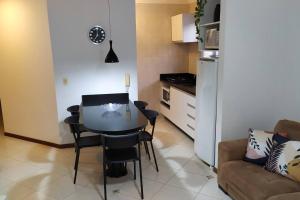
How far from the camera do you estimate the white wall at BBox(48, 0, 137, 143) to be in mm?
4035

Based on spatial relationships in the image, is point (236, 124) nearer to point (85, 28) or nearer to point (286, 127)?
point (286, 127)

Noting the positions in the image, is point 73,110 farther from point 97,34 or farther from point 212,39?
point 212,39

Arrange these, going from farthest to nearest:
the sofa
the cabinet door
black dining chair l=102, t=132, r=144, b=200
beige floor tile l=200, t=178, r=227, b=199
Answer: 1. the cabinet door
2. beige floor tile l=200, t=178, r=227, b=199
3. black dining chair l=102, t=132, r=144, b=200
4. the sofa

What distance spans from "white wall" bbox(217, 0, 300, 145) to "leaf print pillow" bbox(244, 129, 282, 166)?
480 mm

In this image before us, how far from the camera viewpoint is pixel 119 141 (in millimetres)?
2686

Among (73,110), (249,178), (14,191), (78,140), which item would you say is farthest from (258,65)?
(14,191)

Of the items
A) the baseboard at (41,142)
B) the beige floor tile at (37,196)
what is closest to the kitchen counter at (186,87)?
the baseboard at (41,142)

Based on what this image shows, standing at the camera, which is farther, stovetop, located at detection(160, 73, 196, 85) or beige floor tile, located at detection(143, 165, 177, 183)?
stovetop, located at detection(160, 73, 196, 85)

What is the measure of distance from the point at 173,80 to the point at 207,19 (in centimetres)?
208

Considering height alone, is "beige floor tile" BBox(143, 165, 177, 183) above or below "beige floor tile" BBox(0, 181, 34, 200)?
below

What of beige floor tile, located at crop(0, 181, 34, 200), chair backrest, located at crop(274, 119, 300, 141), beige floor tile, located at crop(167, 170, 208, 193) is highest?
chair backrest, located at crop(274, 119, 300, 141)

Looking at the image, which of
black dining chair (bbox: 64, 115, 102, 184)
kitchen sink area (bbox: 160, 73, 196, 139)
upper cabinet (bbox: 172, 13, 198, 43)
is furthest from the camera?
upper cabinet (bbox: 172, 13, 198, 43)

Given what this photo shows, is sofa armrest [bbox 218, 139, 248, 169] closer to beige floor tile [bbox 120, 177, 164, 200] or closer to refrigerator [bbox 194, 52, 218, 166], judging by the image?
refrigerator [bbox 194, 52, 218, 166]

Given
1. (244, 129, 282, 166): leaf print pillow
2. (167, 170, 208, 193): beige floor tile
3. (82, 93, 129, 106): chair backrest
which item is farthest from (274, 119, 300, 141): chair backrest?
(82, 93, 129, 106): chair backrest
